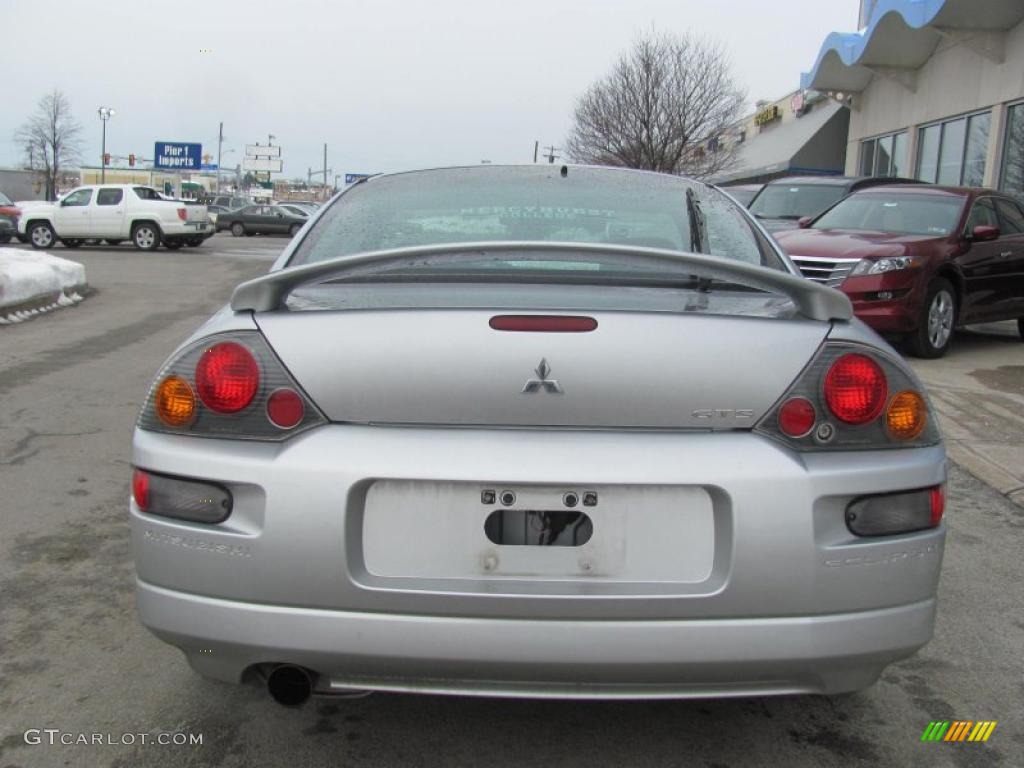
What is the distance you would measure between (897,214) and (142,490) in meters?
8.61

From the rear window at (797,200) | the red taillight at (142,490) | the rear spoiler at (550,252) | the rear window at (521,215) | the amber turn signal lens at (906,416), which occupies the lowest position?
the red taillight at (142,490)

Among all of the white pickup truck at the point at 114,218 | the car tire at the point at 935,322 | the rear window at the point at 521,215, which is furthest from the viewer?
the white pickup truck at the point at 114,218

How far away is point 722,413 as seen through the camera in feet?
6.28

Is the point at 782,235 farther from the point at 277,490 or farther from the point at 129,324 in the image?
the point at 277,490

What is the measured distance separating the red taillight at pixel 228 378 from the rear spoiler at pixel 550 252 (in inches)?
5.2

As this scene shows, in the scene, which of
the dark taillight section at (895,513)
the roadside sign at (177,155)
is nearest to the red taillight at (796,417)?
the dark taillight section at (895,513)

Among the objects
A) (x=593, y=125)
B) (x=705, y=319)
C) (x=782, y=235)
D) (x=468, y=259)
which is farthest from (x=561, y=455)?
(x=593, y=125)

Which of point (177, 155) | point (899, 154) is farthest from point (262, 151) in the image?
point (899, 154)

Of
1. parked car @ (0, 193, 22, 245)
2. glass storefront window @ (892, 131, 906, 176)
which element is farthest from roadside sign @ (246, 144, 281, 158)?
glass storefront window @ (892, 131, 906, 176)

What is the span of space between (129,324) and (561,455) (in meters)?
9.23

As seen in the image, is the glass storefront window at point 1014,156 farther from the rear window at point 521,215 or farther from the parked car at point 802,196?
the rear window at point 521,215

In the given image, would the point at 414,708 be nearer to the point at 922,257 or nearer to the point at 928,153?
the point at 922,257

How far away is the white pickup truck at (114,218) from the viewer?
22.6 m

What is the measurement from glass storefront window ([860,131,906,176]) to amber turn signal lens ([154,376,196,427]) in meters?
22.3
